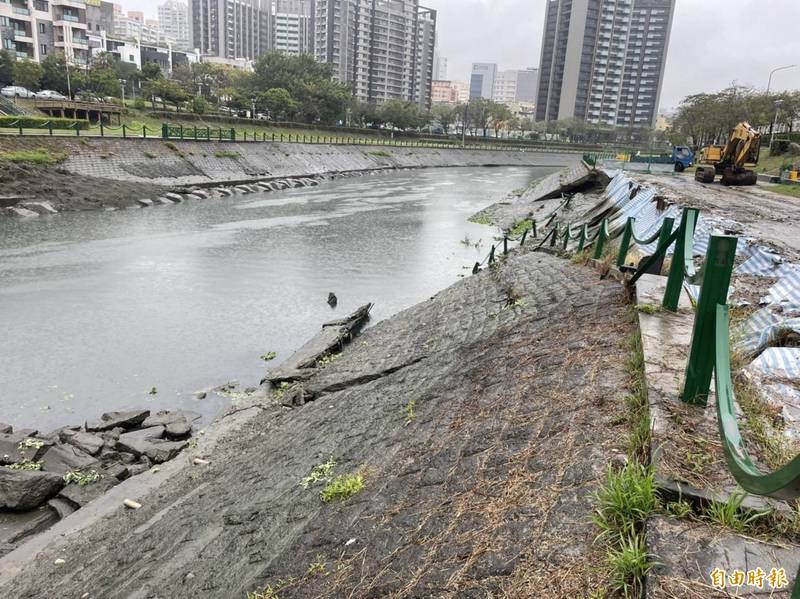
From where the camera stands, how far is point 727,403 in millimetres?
3066

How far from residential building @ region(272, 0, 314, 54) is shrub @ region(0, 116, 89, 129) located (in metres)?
146

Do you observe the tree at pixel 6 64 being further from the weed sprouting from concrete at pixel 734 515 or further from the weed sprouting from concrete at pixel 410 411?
the weed sprouting from concrete at pixel 734 515

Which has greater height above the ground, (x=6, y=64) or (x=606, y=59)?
(x=606, y=59)

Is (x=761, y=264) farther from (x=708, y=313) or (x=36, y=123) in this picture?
(x=36, y=123)

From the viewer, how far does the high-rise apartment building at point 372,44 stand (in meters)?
132

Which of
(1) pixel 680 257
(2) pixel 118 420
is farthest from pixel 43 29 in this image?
(1) pixel 680 257

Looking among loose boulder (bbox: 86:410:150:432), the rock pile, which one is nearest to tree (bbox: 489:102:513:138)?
the rock pile

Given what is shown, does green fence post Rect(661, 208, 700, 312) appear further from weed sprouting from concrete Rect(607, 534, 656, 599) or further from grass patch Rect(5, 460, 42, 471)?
grass patch Rect(5, 460, 42, 471)

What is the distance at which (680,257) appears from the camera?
607 cm

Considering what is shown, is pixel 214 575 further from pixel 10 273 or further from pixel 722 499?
pixel 10 273

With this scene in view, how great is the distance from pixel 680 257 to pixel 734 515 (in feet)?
11.6

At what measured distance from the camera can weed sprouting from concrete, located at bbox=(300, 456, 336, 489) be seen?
229 inches

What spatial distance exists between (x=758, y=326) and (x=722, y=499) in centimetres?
383

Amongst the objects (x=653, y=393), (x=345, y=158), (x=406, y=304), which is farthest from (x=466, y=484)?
(x=345, y=158)
